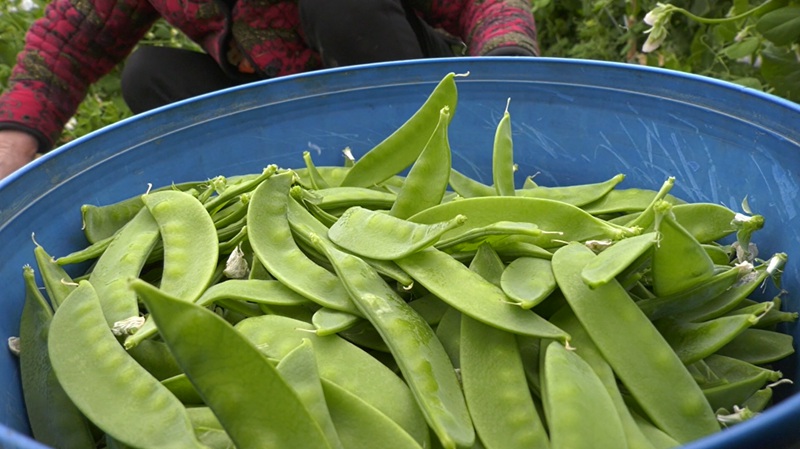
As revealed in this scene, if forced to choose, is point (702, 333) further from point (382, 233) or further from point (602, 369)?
point (382, 233)

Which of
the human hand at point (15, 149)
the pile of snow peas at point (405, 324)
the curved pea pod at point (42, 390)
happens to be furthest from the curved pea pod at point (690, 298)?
the human hand at point (15, 149)

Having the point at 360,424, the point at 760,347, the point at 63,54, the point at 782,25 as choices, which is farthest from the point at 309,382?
the point at 63,54

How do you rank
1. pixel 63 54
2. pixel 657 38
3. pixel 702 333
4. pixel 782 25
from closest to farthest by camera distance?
pixel 702 333
pixel 782 25
pixel 657 38
pixel 63 54

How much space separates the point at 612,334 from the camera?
30.3 inches

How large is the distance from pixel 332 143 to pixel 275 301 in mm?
492

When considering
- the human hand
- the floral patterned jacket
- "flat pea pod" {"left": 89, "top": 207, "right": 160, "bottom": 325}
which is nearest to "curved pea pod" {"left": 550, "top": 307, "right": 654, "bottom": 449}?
"flat pea pod" {"left": 89, "top": 207, "right": 160, "bottom": 325}

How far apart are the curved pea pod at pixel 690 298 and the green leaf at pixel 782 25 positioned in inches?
→ 20.9

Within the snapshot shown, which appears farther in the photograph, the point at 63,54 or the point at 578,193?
the point at 63,54

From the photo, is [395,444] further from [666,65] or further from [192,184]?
[666,65]

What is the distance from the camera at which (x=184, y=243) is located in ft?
3.15

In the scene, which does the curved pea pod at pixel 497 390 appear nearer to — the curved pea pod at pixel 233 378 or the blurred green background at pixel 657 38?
the curved pea pod at pixel 233 378

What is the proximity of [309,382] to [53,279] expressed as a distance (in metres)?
0.43

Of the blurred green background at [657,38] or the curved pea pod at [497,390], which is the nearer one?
the curved pea pod at [497,390]

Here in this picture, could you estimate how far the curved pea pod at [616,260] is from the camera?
75cm
